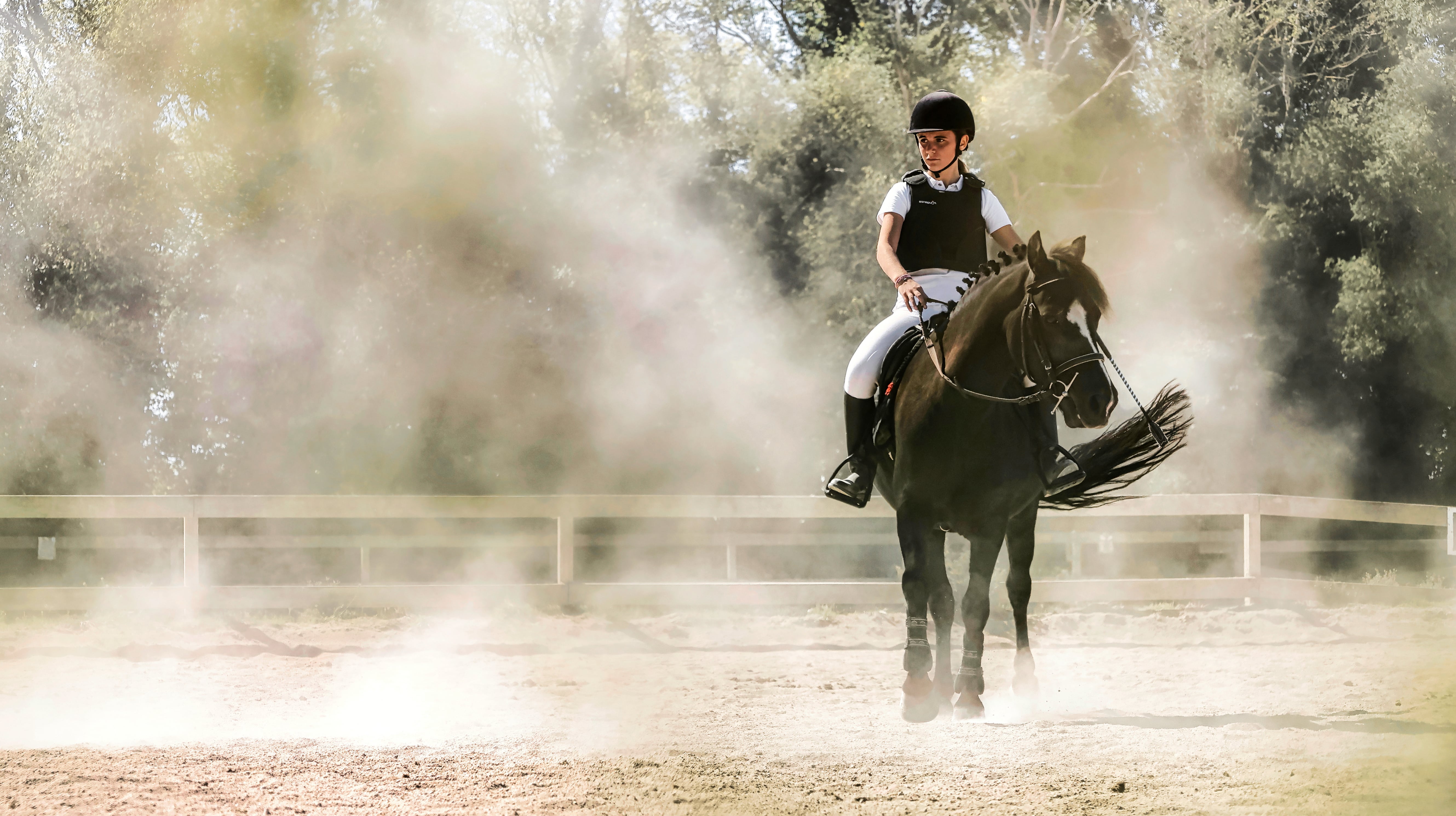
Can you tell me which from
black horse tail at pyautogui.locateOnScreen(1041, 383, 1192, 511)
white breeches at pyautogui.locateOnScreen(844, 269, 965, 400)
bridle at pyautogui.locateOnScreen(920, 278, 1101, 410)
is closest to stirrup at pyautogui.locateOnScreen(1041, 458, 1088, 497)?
black horse tail at pyautogui.locateOnScreen(1041, 383, 1192, 511)

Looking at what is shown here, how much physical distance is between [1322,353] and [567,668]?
429 inches

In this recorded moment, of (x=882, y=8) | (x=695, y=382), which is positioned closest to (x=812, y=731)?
(x=695, y=382)

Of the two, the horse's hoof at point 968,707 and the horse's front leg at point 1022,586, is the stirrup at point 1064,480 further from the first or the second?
the horse's hoof at point 968,707

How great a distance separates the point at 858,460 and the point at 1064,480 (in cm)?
82

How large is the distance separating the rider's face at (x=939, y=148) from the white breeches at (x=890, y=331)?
17.3 inches

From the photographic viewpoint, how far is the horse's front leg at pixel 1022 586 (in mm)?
4582

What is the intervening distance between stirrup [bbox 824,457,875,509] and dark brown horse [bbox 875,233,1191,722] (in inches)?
4.9

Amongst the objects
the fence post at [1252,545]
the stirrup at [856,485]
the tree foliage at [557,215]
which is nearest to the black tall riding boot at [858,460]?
the stirrup at [856,485]

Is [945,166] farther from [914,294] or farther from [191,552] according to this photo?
[191,552]

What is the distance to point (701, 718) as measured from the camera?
5949 mm

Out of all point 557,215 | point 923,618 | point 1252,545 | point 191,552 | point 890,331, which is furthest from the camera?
point 557,215

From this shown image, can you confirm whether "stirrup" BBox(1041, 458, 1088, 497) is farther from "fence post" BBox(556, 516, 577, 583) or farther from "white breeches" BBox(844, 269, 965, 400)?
"fence post" BBox(556, 516, 577, 583)

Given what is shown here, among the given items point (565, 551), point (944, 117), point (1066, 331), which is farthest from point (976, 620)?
point (565, 551)

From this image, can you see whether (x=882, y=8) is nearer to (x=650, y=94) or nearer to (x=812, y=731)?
(x=650, y=94)
